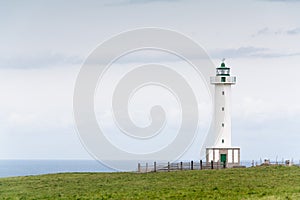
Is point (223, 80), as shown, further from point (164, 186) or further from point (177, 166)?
point (164, 186)

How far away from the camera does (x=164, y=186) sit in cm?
4366

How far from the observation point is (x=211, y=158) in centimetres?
7331

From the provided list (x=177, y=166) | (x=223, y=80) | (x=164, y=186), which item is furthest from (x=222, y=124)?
(x=164, y=186)

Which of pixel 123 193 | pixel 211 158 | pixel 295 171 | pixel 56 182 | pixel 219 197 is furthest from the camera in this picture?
pixel 211 158

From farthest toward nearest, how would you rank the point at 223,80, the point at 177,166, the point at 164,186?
the point at 223,80 → the point at 177,166 → the point at 164,186

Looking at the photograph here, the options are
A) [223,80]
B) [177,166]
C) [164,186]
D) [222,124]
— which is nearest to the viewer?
[164,186]

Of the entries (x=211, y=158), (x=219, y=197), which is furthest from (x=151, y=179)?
(x=211, y=158)

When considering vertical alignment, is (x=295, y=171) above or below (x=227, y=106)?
below

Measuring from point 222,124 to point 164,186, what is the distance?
104 ft

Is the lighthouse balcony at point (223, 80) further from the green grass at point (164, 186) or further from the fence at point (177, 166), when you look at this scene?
the green grass at point (164, 186)

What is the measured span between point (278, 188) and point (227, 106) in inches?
1374

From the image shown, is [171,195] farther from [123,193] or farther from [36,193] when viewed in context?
[36,193]

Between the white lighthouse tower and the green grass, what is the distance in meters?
17.1

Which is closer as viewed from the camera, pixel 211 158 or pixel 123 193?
pixel 123 193
